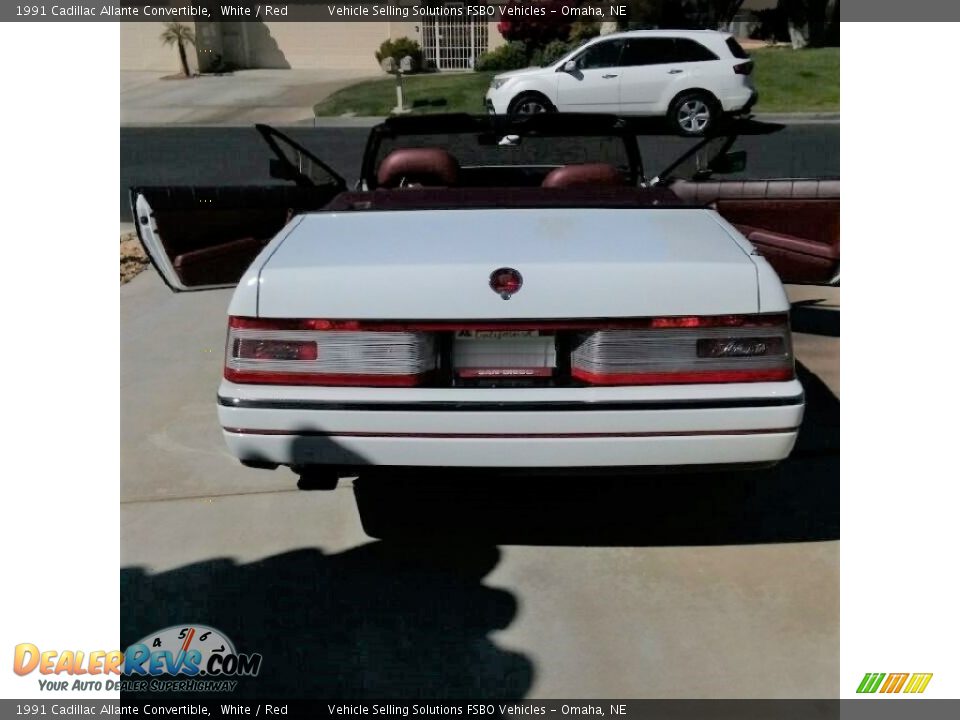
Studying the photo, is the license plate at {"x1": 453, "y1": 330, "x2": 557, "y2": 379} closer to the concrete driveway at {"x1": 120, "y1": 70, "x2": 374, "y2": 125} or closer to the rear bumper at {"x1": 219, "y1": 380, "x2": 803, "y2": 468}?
the rear bumper at {"x1": 219, "y1": 380, "x2": 803, "y2": 468}

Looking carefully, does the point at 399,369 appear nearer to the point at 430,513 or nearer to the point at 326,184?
the point at 430,513

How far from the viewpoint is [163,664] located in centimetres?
294

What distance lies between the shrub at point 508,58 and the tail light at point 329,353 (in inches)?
886

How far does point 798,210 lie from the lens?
4965mm

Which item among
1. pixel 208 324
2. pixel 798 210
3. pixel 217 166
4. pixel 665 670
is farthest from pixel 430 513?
pixel 217 166

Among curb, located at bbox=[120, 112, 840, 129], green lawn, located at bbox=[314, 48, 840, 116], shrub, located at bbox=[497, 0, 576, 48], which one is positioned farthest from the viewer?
shrub, located at bbox=[497, 0, 576, 48]

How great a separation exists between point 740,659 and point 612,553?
2.30ft

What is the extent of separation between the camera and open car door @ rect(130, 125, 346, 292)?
4434 mm

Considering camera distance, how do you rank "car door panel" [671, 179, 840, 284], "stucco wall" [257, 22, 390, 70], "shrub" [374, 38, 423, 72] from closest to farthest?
"car door panel" [671, 179, 840, 284], "shrub" [374, 38, 423, 72], "stucco wall" [257, 22, 390, 70]

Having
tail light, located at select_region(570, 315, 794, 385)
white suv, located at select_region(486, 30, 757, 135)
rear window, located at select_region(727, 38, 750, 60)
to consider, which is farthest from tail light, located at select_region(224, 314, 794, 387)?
rear window, located at select_region(727, 38, 750, 60)

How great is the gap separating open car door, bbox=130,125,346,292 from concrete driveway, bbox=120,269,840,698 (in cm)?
81

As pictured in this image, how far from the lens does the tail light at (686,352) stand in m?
2.91

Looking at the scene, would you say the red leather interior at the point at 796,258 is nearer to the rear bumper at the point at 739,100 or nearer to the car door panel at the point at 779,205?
the car door panel at the point at 779,205
